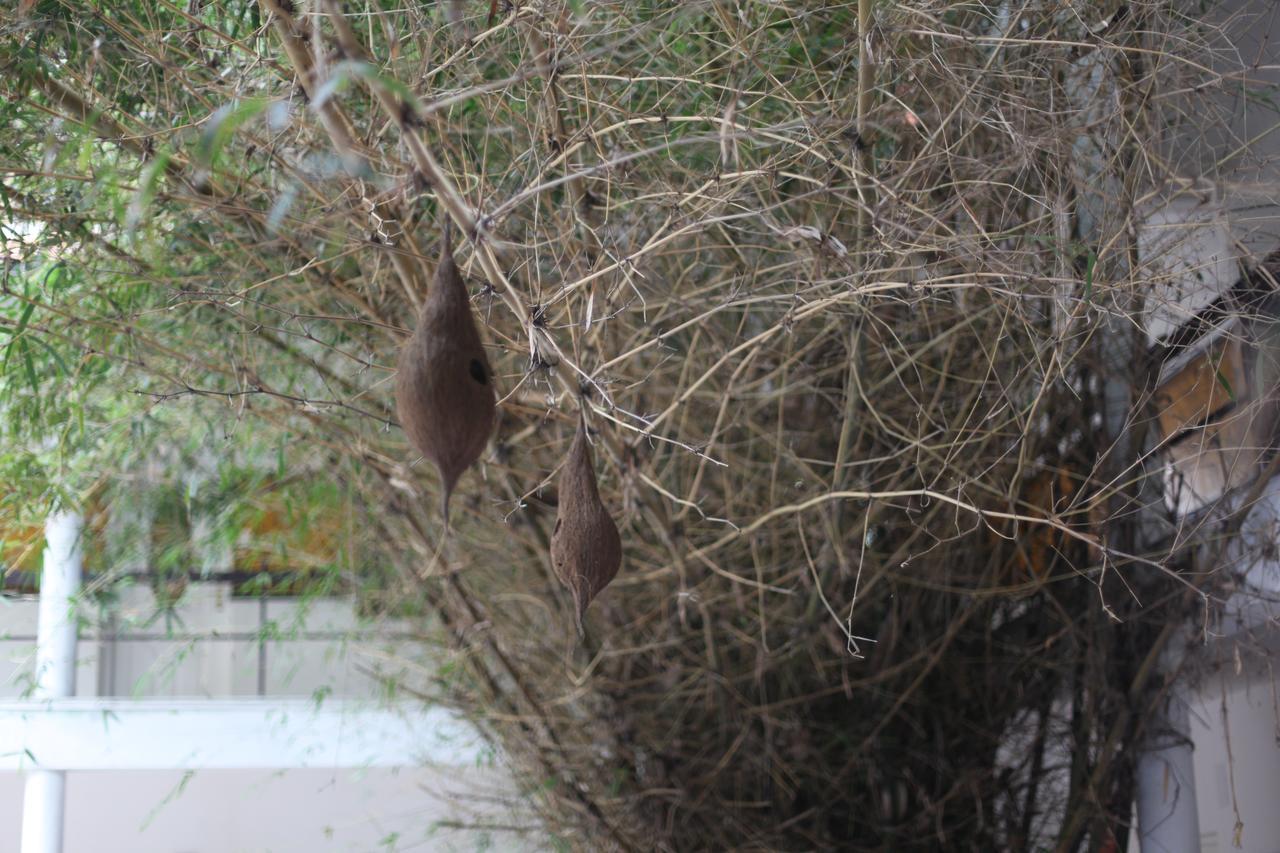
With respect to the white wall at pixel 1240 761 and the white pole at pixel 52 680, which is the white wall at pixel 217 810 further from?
the white wall at pixel 1240 761

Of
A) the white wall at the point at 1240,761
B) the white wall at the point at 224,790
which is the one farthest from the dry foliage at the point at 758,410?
the white wall at the point at 224,790

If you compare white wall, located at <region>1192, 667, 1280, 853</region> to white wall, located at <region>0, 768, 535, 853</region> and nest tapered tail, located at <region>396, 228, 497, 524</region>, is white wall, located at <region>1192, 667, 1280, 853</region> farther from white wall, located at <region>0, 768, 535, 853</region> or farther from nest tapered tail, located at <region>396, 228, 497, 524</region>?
white wall, located at <region>0, 768, 535, 853</region>

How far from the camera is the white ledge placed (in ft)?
11.3

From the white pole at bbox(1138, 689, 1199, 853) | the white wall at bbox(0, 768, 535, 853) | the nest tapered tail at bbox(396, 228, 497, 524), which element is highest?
the nest tapered tail at bbox(396, 228, 497, 524)

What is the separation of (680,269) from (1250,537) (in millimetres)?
986

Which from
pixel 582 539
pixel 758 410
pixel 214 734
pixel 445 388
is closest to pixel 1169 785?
Result: pixel 758 410

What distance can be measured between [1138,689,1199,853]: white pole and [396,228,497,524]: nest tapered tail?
1.98 m

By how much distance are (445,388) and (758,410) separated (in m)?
1.72

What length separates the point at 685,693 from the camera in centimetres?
223

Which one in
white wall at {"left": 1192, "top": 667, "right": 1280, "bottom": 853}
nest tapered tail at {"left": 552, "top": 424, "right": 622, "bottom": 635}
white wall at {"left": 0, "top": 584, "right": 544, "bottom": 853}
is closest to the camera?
nest tapered tail at {"left": 552, "top": 424, "right": 622, "bottom": 635}

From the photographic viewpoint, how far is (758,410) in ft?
7.55

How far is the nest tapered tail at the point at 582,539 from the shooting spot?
29.2 inches

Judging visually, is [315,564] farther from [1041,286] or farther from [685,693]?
[1041,286]

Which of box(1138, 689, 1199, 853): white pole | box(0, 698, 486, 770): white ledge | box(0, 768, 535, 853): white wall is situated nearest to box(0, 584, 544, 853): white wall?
box(0, 768, 535, 853): white wall
